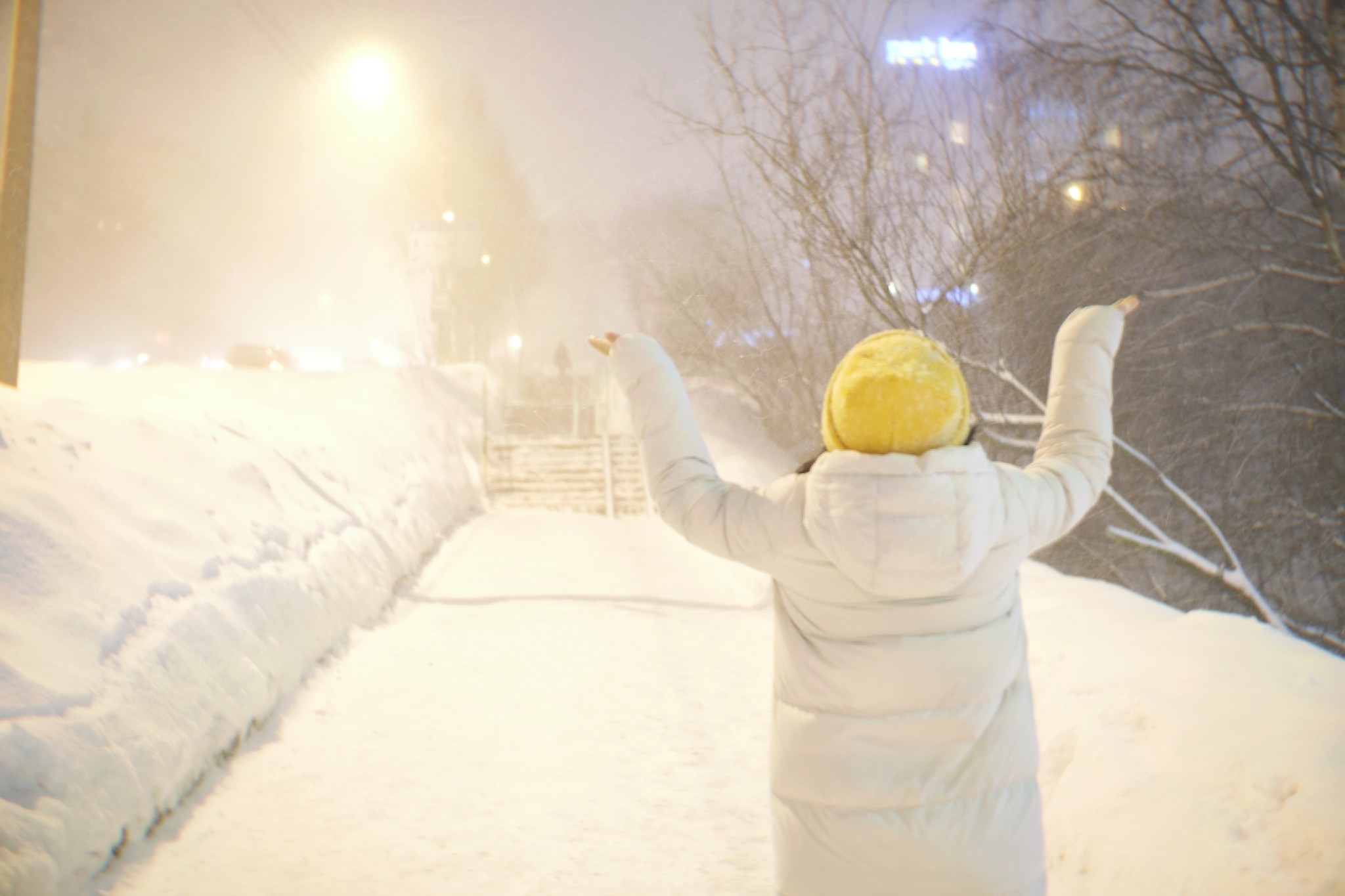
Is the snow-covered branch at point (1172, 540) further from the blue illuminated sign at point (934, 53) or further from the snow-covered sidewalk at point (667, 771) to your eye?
the blue illuminated sign at point (934, 53)

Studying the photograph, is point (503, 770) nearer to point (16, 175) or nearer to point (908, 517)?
point (908, 517)

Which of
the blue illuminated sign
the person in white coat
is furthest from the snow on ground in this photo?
the blue illuminated sign

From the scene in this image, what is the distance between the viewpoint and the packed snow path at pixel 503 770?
2.60 meters

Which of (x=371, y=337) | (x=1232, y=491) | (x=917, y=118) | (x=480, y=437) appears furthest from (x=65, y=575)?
(x=371, y=337)

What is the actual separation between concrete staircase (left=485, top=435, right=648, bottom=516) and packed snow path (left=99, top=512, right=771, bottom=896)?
16.7 ft

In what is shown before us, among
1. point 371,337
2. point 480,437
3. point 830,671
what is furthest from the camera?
point 371,337

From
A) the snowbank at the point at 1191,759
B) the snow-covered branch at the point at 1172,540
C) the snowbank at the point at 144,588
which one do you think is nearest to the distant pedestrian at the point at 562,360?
the snowbank at the point at 144,588

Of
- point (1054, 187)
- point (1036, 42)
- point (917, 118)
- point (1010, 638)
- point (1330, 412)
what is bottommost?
point (1010, 638)

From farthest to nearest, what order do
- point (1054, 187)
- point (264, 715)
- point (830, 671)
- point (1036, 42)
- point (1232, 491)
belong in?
point (1232, 491), point (1054, 187), point (1036, 42), point (264, 715), point (830, 671)

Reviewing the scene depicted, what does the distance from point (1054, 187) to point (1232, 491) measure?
12.8 feet

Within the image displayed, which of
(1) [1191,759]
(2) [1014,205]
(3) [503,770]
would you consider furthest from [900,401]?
(2) [1014,205]

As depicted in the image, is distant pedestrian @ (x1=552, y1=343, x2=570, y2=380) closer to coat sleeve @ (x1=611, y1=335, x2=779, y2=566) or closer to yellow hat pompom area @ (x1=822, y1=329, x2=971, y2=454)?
coat sleeve @ (x1=611, y1=335, x2=779, y2=566)

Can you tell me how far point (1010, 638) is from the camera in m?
1.40

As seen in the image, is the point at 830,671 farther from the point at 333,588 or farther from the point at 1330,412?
the point at 1330,412
